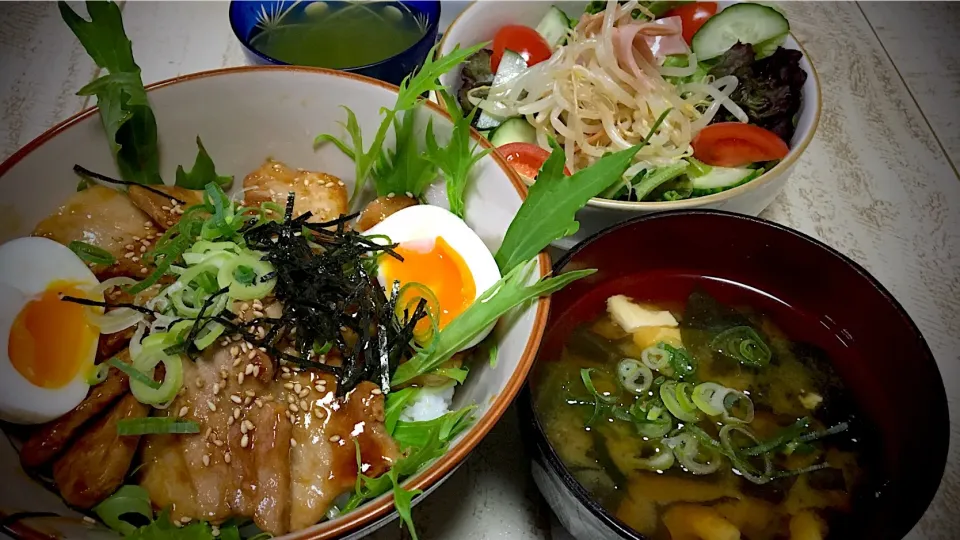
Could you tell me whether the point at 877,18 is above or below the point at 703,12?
below

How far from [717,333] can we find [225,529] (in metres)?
1.14

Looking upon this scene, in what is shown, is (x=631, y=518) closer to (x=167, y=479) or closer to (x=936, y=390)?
(x=936, y=390)

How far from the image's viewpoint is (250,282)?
4.34ft

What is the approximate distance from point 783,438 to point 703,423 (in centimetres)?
17

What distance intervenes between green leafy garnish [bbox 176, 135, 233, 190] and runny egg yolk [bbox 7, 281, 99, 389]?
381 millimetres

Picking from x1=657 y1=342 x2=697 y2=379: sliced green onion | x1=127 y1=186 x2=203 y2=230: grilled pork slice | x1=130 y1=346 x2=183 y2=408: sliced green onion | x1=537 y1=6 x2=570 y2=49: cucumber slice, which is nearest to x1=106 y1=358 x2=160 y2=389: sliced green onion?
Result: x1=130 y1=346 x2=183 y2=408: sliced green onion

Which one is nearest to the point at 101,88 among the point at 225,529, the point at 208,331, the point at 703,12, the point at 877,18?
the point at 208,331

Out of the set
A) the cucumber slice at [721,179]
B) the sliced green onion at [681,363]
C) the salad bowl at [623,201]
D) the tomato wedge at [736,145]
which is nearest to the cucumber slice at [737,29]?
the salad bowl at [623,201]

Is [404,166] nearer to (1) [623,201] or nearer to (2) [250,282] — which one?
(2) [250,282]

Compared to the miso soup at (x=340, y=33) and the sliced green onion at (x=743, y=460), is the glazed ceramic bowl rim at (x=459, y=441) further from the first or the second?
the miso soup at (x=340, y=33)

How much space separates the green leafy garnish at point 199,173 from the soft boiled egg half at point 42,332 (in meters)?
0.33

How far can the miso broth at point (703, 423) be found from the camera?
1325 millimetres

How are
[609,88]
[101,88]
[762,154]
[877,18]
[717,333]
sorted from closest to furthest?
[101,88] < [717,333] < [762,154] < [609,88] < [877,18]

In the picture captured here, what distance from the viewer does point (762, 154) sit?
193 cm
